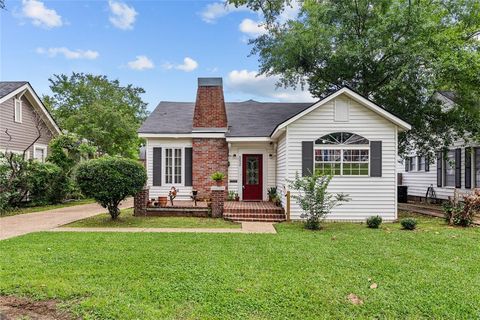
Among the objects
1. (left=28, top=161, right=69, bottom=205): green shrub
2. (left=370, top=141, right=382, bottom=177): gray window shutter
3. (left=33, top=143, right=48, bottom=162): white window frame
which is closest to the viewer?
(left=370, top=141, right=382, bottom=177): gray window shutter

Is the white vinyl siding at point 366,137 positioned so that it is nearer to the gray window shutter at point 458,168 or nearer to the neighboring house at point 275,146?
the neighboring house at point 275,146

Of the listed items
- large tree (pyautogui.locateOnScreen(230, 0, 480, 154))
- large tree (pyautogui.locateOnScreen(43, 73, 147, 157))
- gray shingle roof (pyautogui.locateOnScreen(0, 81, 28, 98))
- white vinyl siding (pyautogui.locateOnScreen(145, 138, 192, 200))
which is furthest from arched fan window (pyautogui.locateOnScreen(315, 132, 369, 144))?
large tree (pyautogui.locateOnScreen(43, 73, 147, 157))

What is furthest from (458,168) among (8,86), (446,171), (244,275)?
(8,86)

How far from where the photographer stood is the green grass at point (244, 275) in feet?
12.7

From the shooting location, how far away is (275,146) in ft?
44.4

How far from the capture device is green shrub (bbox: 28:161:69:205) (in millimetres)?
13914

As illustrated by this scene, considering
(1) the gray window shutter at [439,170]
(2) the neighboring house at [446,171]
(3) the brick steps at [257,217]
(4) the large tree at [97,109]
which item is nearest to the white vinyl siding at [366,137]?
(3) the brick steps at [257,217]

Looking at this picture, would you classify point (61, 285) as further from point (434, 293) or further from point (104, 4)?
point (104, 4)

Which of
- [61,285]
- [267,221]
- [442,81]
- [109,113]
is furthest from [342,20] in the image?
[109,113]

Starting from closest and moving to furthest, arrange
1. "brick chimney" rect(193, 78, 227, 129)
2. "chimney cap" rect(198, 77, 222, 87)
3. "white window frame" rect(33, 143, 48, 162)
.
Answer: "brick chimney" rect(193, 78, 227, 129) < "chimney cap" rect(198, 77, 222, 87) < "white window frame" rect(33, 143, 48, 162)

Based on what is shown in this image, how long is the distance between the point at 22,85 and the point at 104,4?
7951 millimetres

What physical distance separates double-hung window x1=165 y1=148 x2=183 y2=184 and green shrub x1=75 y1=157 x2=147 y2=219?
3.75 m

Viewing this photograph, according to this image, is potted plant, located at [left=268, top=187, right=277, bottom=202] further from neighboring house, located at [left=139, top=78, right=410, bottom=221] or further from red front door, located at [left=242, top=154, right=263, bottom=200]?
red front door, located at [left=242, top=154, right=263, bottom=200]

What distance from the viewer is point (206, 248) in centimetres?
669
